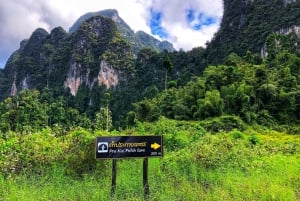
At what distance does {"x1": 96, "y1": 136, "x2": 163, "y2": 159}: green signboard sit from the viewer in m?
5.32

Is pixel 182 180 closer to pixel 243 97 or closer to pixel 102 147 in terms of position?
pixel 102 147

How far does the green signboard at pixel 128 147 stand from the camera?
17.4ft

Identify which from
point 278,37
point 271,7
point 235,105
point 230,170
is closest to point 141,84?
point 271,7

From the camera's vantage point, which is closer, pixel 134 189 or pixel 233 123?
pixel 134 189

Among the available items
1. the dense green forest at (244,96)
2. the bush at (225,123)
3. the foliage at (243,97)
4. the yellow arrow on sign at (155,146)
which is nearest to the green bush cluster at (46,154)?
the yellow arrow on sign at (155,146)

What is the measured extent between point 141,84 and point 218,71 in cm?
4107

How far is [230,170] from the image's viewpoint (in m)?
6.87

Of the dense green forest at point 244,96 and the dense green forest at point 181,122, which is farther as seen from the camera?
the dense green forest at point 244,96

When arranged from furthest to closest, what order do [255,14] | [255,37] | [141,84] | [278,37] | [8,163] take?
[141,84]
[255,14]
[255,37]
[278,37]
[8,163]

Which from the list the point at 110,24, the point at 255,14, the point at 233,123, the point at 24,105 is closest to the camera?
the point at 233,123

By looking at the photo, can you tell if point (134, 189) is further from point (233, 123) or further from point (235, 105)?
point (235, 105)

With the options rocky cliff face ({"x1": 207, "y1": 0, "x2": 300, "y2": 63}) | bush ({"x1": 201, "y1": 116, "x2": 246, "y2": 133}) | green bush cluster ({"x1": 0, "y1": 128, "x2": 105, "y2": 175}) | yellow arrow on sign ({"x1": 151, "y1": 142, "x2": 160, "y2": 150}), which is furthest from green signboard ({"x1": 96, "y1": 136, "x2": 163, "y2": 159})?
rocky cliff face ({"x1": 207, "y1": 0, "x2": 300, "y2": 63})

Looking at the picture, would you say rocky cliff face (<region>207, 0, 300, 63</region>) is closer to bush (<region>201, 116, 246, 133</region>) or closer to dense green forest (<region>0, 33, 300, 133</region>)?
dense green forest (<region>0, 33, 300, 133</region>)

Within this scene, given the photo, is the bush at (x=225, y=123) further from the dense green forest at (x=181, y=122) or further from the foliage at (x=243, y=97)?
the foliage at (x=243, y=97)
